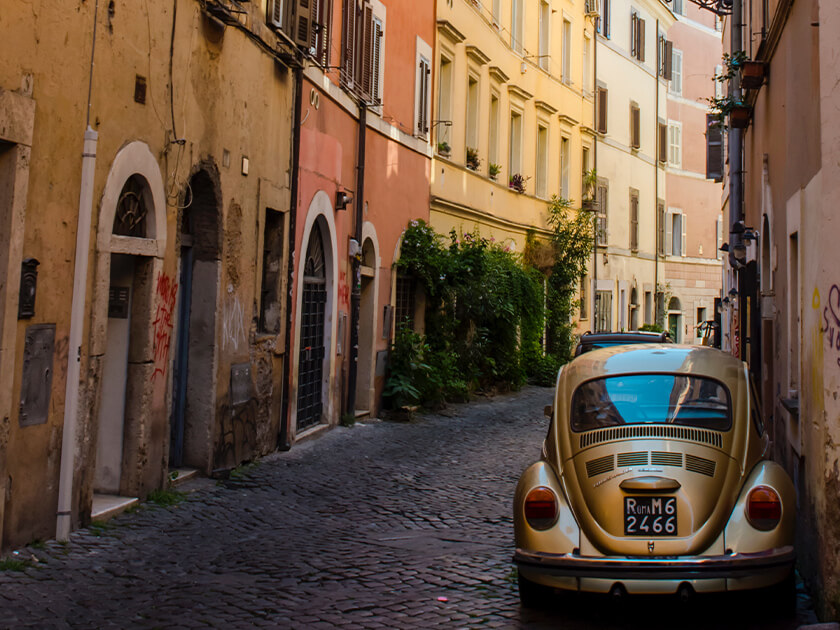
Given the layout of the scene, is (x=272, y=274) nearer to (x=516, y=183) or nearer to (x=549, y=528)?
(x=549, y=528)

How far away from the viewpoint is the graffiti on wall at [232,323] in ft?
33.7

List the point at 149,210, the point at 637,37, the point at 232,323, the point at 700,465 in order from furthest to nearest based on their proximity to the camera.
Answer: the point at 637,37, the point at 232,323, the point at 149,210, the point at 700,465

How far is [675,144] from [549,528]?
35.6 metres

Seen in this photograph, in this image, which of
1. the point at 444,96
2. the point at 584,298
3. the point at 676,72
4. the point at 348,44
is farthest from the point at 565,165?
the point at 348,44

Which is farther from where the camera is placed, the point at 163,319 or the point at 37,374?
the point at 163,319

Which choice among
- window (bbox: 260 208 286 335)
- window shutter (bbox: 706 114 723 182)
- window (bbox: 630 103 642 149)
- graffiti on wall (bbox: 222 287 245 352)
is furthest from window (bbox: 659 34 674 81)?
graffiti on wall (bbox: 222 287 245 352)

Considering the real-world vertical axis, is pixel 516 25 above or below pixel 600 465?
above

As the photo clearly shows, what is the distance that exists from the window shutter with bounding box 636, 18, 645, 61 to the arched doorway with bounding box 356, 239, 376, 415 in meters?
22.4

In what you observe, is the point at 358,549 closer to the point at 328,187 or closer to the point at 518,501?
the point at 518,501

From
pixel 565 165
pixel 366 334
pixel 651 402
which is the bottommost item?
pixel 651 402

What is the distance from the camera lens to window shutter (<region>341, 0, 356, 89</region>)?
1418 centimetres

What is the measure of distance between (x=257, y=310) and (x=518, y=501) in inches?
234

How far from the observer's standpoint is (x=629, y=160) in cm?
3422

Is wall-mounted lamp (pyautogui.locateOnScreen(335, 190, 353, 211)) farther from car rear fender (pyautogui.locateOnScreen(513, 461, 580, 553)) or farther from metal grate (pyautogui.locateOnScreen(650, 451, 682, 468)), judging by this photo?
metal grate (pyautogui.locateOnScreen(650, 451, 682, 468))
